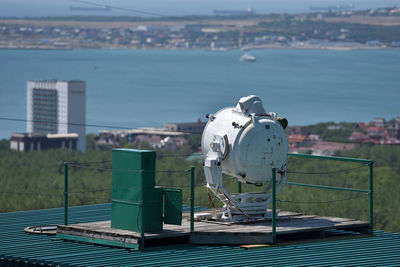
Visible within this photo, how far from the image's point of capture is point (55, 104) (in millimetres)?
175625

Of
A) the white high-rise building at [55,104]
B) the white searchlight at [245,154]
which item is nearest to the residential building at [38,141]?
the white high-rise building at [55,104]

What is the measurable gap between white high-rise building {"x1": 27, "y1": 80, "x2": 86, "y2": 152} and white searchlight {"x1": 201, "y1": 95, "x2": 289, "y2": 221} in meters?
150

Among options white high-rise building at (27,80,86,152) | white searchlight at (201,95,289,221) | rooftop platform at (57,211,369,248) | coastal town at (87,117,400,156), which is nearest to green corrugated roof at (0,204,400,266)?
rooftop platform at (57,211,369,248)

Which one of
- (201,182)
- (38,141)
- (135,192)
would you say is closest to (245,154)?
(135,192)

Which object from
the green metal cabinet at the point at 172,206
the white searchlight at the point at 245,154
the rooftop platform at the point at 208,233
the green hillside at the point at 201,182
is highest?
the white searchlight at the point at 245,154

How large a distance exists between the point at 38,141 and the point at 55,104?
53989mm

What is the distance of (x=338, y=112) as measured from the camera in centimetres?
15975

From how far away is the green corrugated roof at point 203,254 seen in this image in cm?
1105

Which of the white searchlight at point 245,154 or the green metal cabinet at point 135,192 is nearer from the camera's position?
the green metal cabinet at point 135,192

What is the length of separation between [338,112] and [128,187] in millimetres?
149839

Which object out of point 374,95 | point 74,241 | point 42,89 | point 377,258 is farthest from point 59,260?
point 374,95

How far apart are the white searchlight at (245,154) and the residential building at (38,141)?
105 meters

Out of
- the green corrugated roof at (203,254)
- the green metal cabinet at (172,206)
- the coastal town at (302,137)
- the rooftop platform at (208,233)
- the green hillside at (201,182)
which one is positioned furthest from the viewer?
the coastal town at (302,137)

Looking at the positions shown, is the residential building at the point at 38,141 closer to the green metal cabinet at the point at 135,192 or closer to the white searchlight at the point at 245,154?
the white searchlight at the point at 245,154
